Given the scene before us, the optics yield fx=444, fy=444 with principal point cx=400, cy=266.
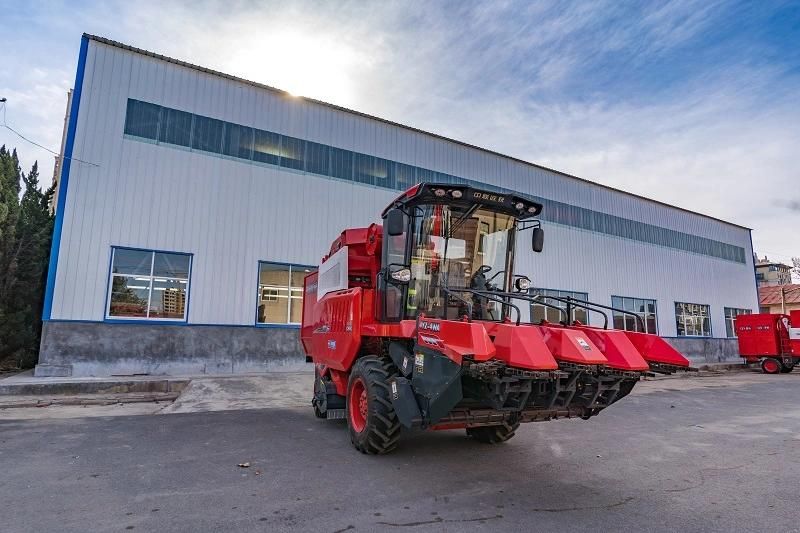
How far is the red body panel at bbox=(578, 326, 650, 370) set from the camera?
398 centimetres

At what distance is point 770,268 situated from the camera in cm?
6109

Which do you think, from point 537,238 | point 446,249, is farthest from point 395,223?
point 537,238

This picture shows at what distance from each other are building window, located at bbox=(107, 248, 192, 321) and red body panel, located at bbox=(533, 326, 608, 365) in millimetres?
11953

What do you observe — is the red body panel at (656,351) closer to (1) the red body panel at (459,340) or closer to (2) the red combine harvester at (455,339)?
(2) the red combine harvester at (455,339)

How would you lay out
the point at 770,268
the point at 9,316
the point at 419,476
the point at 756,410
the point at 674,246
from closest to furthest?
the point at 419,476
the point at 756,410
the point at 9,316
the point at 674,246
the point at 770,268

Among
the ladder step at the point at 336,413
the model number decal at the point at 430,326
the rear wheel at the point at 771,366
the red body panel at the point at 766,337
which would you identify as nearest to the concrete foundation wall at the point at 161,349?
the ladder step at the point at 336,413

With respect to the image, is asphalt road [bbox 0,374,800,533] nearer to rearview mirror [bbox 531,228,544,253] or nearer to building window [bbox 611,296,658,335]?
rearview mirror [bbox 531,228,544,253]

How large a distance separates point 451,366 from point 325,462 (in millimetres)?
2245

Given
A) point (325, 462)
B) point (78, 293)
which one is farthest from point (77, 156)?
point (325, 462)

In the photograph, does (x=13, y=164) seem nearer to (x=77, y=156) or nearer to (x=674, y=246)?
Answer: (x=77, y=156)

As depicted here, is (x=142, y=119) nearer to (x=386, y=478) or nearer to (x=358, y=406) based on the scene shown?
(x=358, y=406)

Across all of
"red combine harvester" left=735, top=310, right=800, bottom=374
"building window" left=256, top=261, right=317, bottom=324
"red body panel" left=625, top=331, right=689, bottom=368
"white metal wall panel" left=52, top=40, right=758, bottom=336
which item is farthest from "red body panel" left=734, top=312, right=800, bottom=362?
"red body panel" left=625, top=331, right=689, bottom=368

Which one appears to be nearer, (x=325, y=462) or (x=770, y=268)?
(x=325, y=462)

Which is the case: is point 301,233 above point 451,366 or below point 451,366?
above
